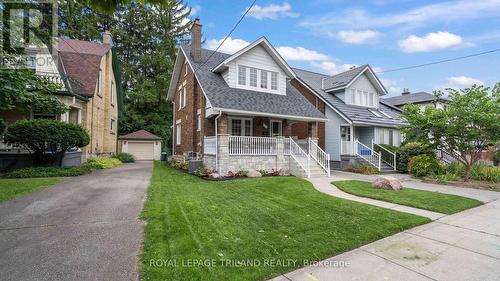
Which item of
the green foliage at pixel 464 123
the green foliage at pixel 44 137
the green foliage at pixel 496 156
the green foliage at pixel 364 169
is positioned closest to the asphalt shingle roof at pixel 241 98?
the green foliage at pixel 364 169

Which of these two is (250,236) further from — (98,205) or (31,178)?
(31,178)

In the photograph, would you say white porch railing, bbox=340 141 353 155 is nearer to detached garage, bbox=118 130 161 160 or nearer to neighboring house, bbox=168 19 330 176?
neighboring house, bbox=168 19 330 176

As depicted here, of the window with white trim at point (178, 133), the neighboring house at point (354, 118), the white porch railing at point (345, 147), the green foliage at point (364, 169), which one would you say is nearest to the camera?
the green foliage at point (364, 169)

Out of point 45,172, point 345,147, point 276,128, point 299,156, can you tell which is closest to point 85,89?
point 45,172

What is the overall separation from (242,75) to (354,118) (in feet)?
27.9

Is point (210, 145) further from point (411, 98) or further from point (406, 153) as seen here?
point (411, 98)

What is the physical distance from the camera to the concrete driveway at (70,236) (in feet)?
11.6

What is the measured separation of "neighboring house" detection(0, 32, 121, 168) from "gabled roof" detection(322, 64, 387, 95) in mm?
17297

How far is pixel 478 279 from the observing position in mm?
3541

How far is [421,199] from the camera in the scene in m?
8.17

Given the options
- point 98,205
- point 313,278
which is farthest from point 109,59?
point 313,278

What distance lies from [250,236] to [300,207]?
2473mm

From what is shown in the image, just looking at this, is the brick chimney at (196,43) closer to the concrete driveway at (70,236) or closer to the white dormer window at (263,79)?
the white dormer window at (263,79)

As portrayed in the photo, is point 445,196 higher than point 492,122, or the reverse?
point 492,122
